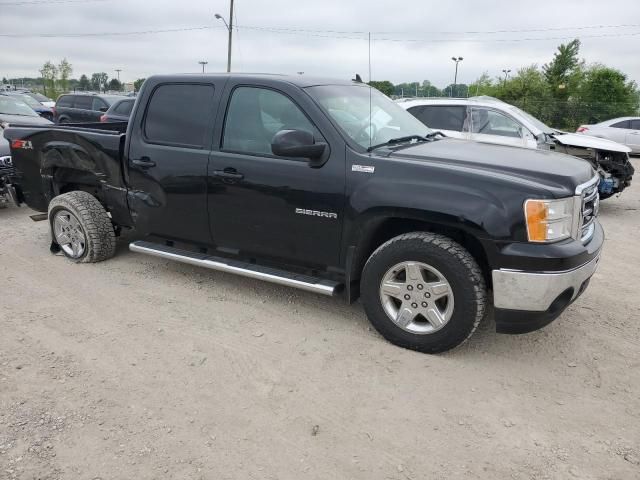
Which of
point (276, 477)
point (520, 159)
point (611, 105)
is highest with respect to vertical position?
point (611, 105)

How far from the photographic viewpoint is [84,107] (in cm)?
1723

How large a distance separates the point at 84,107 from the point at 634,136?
17.6 meters

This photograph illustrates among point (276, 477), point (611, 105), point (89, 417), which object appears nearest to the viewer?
point (276, 477)

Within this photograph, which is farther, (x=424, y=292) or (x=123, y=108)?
(x=123, y=108)

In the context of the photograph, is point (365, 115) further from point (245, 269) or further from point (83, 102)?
point (83, 102)

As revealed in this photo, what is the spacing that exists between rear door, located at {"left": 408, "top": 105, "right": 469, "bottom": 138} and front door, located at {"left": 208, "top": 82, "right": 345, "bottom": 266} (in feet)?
17.3

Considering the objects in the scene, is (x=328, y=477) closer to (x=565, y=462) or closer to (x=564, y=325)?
(x=565, y=462)

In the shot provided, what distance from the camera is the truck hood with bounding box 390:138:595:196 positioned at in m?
3.34

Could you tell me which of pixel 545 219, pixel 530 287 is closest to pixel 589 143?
pixel 545 219

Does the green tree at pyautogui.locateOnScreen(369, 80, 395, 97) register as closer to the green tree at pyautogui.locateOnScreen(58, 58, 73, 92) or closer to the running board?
the running board

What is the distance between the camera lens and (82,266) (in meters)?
5.39

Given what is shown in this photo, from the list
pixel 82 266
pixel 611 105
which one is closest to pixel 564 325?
pixel 82 266

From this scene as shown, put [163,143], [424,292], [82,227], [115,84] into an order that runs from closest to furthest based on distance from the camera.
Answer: [424,292]
[163,143]
[82,227]
[115,84]

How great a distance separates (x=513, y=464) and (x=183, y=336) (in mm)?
2381
